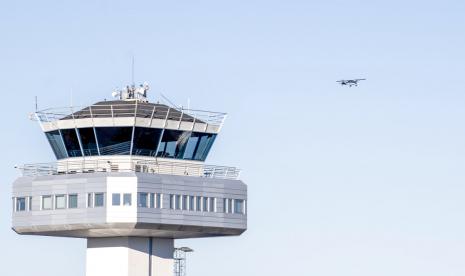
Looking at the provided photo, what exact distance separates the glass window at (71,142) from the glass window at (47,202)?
4979mm

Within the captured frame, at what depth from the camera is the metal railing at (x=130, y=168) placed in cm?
17400

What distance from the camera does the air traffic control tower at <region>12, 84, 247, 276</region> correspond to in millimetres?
171000

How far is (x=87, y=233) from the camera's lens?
175125mm

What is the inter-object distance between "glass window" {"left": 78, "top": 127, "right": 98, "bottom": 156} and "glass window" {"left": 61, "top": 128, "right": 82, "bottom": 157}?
0.67 meters

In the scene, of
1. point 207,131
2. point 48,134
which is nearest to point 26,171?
point 48,134

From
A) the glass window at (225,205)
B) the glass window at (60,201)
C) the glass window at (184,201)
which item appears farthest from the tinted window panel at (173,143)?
the glass window at (60,201)

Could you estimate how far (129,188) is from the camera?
170625 mm

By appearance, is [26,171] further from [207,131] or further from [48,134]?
[207,131]

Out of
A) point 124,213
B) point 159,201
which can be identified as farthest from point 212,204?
point 124,213

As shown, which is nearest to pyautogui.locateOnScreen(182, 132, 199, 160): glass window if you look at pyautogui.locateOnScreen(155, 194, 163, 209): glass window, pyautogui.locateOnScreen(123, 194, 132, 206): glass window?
pyautogui.locateOnScreen(155, 194, 163, 209): glass window

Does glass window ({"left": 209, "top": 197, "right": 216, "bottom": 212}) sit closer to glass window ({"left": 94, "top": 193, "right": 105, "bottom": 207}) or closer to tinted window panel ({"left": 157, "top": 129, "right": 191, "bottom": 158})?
tinted window panel ({"left": 157, "top": 129, "right": 191, "bottom": 158})

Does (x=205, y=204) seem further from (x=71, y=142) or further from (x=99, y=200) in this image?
(x=71, y=142)

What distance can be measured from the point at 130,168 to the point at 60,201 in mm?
6656

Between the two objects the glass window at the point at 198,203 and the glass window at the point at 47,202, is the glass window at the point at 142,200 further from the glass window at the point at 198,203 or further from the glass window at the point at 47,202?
the glass window at the point at 47,202
